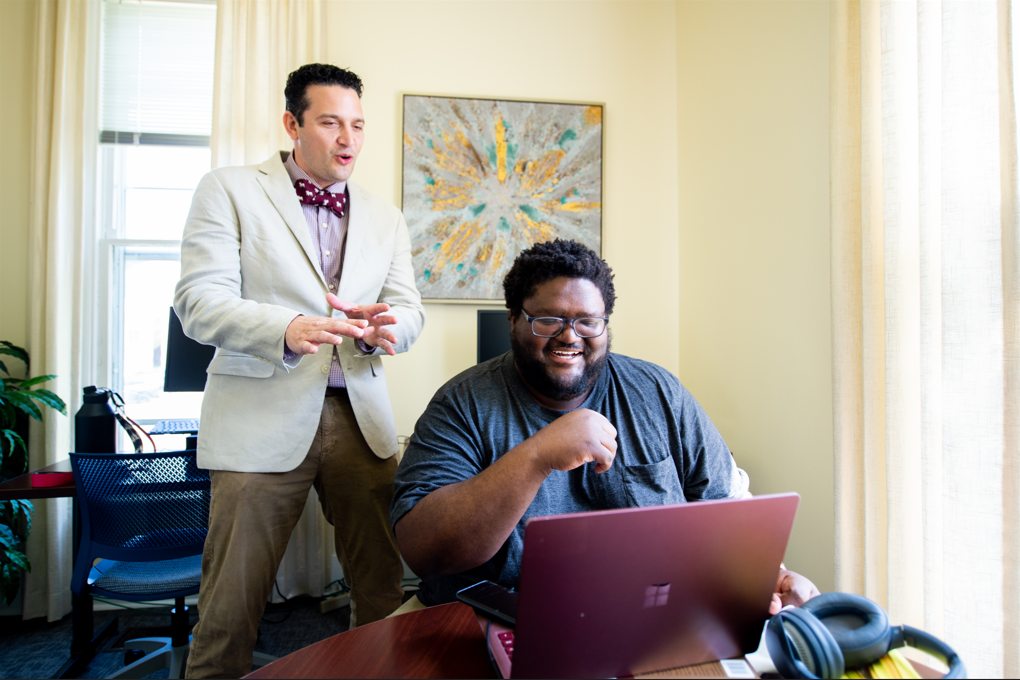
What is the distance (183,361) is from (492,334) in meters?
1.36

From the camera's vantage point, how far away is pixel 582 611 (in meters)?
0.63

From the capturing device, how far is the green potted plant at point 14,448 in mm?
2207

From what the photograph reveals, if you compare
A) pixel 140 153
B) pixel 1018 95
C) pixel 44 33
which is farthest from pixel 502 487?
pixel 44 33

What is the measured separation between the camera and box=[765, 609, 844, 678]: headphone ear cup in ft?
2.01

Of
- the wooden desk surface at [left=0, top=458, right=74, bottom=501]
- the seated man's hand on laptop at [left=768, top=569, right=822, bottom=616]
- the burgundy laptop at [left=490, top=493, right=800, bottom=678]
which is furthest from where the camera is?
the wooden desk surface at [left=0, top=458, right=74, bottom=501]

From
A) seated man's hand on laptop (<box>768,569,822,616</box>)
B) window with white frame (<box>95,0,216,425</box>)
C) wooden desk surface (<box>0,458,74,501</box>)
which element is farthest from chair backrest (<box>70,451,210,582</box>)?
seated man's hand on laptop (<box>768,569,822,616</box>)

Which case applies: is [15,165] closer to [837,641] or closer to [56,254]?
[56,254]

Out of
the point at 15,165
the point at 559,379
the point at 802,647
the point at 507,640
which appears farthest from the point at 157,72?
the point at 802,647

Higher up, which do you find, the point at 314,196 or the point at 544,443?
the point at 314,196

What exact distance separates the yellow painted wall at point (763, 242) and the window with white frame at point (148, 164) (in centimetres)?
251

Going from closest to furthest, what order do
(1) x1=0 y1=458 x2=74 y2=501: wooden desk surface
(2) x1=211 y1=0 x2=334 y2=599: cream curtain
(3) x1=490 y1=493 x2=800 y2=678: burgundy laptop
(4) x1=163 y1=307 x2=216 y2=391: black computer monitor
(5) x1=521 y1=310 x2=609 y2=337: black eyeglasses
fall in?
(3) x1=490 y1=493 x2=800 y2=678: burgundy laptop < (5) x1=521 y1=310 x2=609 y2=337: black eyeglasses < (1) x1=0 y1=458 x2=74 y2=501: wooden desk surface < (4) x1=163 y1=307 x2=216 y2=391: black computer monitor < (2) x1=211 y1=0 x2=334 y2=599: cream curtain

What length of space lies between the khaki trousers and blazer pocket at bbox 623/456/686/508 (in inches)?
33.2

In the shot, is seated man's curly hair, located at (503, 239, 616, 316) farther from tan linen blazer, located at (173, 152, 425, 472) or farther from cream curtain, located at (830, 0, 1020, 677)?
cream curtain, located at (830, 0, 1020, 677)

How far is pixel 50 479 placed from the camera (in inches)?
77.9
